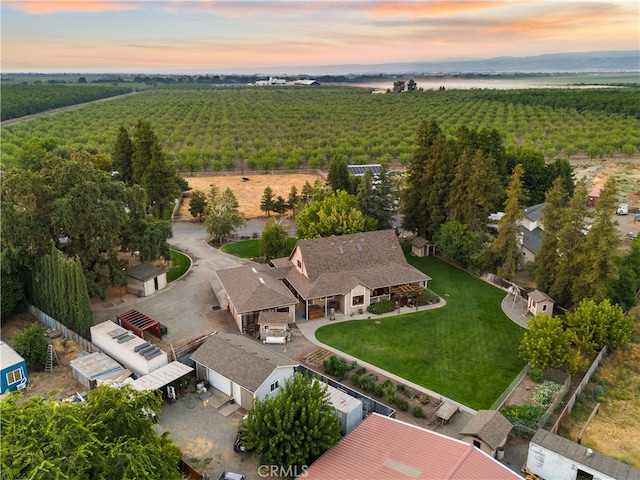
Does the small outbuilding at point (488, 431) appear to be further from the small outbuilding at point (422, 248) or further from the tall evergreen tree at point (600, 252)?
the small outbuilding at point (422, 248)

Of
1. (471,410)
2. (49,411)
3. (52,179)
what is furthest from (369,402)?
(52,179)

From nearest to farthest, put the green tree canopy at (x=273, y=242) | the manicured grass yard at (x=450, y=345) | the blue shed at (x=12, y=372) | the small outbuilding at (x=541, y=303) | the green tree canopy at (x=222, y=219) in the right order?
the blue shed at (x=12, y=372)
the manicured grass yard at (x=450, y=345)
the small outbuilding at (x=541, y=303)
the green tree canopy at (x=273, y=242)
the green tree canopy at (x=222, y=219)

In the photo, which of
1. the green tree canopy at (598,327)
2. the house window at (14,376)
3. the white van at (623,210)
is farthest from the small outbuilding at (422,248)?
the house window at (14,376)

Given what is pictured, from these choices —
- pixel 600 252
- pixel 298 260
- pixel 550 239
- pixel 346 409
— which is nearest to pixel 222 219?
pixel 298 260

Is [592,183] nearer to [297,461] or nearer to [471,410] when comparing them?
[471,410]

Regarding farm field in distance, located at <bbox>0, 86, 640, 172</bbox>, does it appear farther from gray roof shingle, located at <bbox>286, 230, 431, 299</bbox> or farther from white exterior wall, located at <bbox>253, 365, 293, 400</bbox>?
white exterior wall, located at <bbox>253, 365, 293, 400</bbox>
